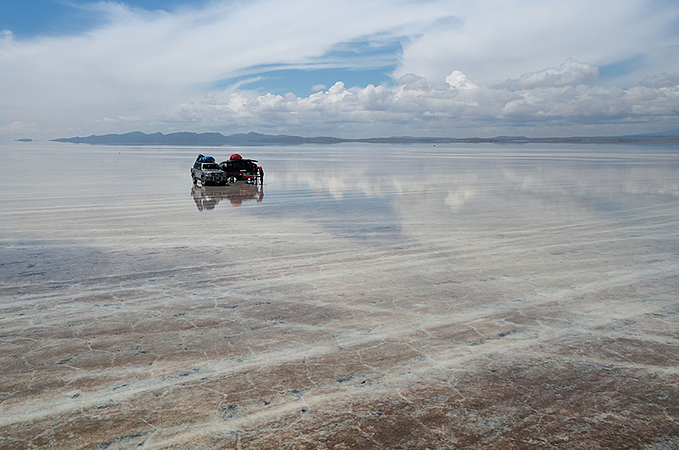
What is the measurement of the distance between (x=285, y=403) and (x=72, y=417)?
6.53ft

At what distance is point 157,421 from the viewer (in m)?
4.66

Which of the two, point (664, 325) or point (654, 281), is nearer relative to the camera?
point (664, 325)

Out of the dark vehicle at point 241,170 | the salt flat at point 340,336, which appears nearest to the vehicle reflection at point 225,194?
the dark vehicle at point 241,170

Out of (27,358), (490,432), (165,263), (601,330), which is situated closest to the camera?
(490,432)

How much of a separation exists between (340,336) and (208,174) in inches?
910

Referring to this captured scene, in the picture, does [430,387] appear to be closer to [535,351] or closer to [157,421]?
[535,351]

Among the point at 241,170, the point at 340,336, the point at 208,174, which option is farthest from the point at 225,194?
the point at 340,336

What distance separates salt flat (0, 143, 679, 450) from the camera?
4.61 meters

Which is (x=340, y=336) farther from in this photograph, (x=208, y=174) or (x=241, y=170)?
(x=241, y=170)

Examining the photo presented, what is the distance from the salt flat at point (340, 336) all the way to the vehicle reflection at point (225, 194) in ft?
20.0

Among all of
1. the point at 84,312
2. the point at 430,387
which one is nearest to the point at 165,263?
the point at 84,312

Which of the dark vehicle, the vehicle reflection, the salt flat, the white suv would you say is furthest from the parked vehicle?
the salt flat

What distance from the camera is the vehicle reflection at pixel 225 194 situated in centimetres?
2039

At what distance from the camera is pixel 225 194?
79.1ft
